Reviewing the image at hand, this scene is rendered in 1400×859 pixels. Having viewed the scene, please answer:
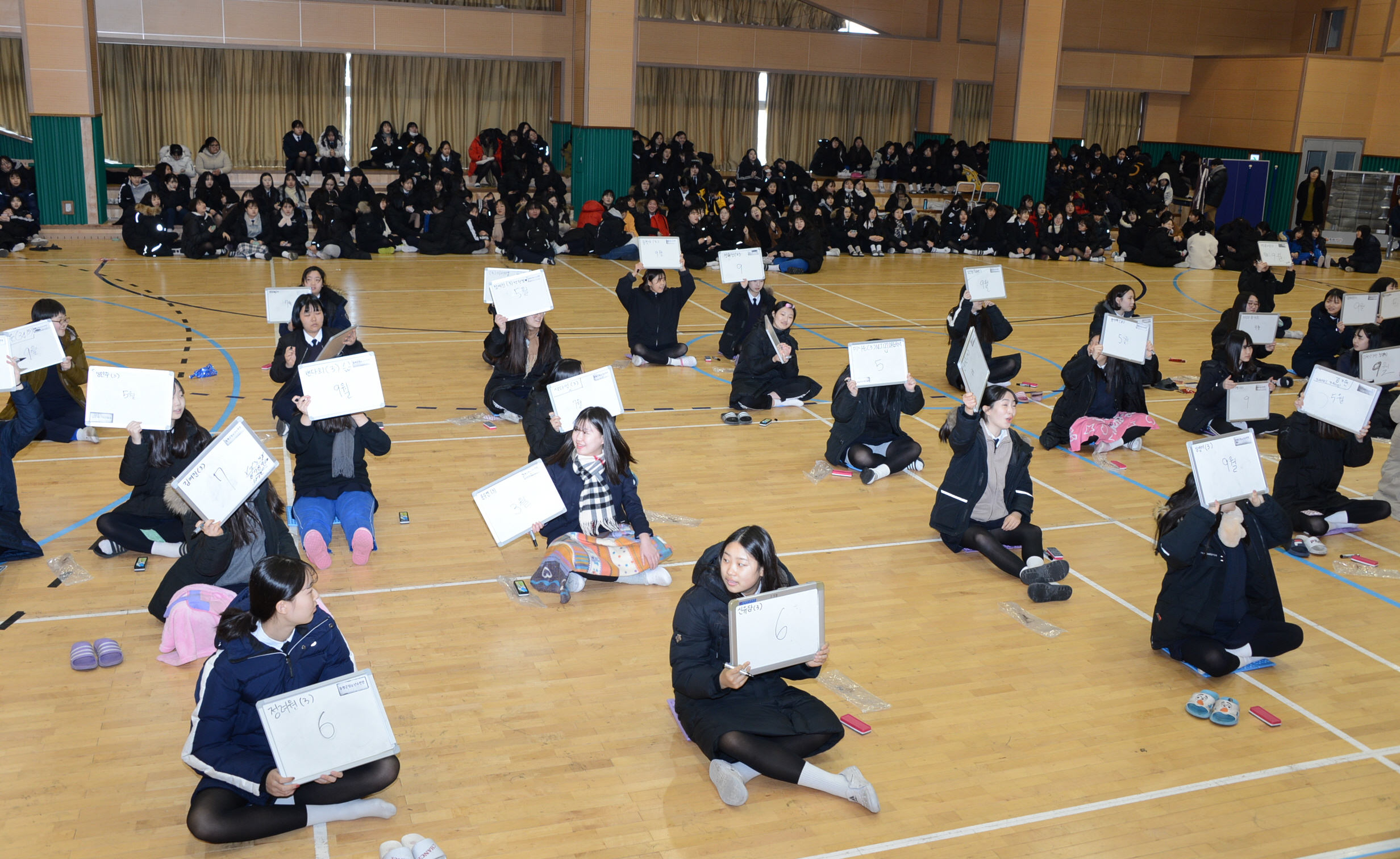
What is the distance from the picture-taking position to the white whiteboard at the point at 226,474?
6.02 m

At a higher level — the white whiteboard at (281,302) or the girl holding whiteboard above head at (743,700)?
the white whiteboard at (281,302)

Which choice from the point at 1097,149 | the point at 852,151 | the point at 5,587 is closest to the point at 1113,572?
the point at 5,587

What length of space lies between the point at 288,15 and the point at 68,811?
24.3m

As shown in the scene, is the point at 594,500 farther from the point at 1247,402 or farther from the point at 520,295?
the point at 1247,402

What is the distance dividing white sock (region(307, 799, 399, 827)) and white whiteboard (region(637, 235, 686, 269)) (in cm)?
962

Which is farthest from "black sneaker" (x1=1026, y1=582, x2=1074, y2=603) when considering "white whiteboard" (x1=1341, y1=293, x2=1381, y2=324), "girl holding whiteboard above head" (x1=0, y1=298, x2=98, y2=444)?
"girl holding whiteboard above head" (x1=0, y1=298, x2=98, y2=444)

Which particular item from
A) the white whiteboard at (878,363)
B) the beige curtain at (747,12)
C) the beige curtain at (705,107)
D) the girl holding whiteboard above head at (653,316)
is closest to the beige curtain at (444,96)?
the beige curtain at (705,107)

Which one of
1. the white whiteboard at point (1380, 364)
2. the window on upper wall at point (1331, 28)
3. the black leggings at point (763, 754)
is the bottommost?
the black leggings at point (763, 754)

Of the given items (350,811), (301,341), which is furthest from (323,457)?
(350,811)

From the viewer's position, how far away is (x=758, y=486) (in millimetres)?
9852

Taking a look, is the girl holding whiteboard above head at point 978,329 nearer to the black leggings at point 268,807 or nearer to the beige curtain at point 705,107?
the black leggings at point 268,807

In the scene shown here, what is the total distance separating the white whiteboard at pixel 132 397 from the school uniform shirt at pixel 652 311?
23.5 ft

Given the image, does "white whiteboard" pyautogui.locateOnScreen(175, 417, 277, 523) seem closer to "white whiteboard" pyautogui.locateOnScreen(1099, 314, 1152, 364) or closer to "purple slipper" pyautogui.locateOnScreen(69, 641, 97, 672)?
"purple slipper" pyautogui.locateOnScreen(69, 641, 97, 672)

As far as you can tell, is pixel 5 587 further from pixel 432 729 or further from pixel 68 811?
pixel 432 729
